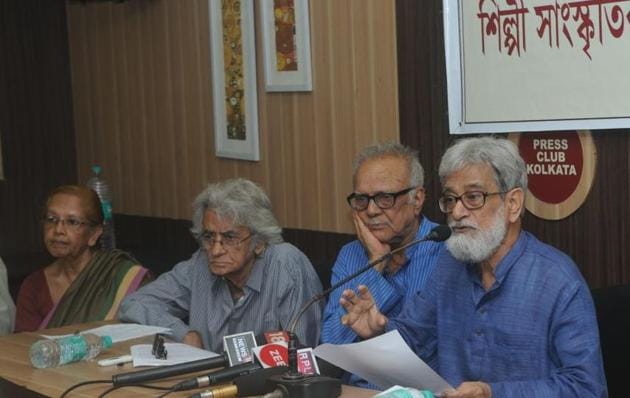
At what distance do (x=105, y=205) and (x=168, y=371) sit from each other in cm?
265

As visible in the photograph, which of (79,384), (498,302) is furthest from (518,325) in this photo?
(79,384)

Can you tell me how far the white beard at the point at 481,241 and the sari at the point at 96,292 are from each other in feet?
5.33

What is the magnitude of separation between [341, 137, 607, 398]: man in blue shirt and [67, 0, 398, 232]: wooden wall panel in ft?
3.52

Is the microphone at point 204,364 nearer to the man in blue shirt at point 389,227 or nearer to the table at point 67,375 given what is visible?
the table at point 67,375

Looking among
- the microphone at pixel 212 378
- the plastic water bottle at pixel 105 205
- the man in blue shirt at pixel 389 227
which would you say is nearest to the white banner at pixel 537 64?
the man in blue shirt at pixel 389 227

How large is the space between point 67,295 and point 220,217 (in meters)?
Answer: 0.82

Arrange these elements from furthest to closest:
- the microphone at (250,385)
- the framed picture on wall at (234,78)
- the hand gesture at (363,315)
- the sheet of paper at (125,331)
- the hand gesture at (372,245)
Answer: the framed picture on wall at (234,78), the sheet of paper at (125,331), the hand gesture at (372,245), the hand gesture at (363,315), the microphone at (250,385)

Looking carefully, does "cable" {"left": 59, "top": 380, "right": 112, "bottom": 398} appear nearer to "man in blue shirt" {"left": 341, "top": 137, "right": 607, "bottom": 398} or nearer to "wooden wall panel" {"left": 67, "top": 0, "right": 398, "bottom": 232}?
"man in blue shirt" {"left": 341, "top": 137, "right": 607, "bottom": 398}

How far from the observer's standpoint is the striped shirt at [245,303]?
3.36m

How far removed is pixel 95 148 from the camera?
5.52 metres

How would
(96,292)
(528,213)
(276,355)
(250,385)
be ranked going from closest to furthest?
1. (250,385)
2. (276,355)
3. (528,213)
4. (96,292)

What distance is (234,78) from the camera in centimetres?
438

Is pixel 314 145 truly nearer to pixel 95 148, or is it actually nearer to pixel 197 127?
pixel 197 127

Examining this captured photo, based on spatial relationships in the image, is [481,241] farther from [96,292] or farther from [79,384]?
[96,292]
